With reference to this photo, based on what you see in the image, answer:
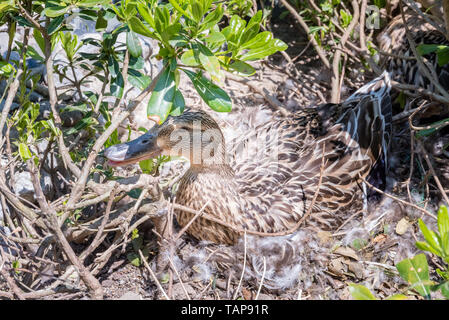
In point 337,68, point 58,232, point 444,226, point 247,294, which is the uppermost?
point 337,68

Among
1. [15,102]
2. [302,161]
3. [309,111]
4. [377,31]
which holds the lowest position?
[302,161]

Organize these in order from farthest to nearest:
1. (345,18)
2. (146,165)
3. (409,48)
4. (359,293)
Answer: (345,18) < (409,48) < (146,165) < (359,293)

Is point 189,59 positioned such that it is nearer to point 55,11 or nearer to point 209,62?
point 209,62

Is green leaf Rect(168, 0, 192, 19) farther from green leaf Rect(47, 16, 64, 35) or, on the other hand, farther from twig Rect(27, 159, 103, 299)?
twig Rect(27, 159, 103, 299)

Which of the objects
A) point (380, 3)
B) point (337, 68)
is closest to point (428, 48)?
point (337, 68)

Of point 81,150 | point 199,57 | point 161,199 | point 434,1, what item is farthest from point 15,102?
point 434,1

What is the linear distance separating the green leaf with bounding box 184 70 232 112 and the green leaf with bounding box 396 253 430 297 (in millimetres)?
927

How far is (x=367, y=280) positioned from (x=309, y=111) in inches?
50.5

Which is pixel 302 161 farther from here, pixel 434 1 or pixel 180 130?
pixel 434 1

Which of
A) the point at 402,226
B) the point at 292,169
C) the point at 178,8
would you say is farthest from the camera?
the point at 292,169

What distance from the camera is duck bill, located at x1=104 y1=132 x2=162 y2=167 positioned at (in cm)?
248

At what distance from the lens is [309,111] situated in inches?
138

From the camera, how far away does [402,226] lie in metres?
2.98

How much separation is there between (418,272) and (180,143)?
4.68 ft
